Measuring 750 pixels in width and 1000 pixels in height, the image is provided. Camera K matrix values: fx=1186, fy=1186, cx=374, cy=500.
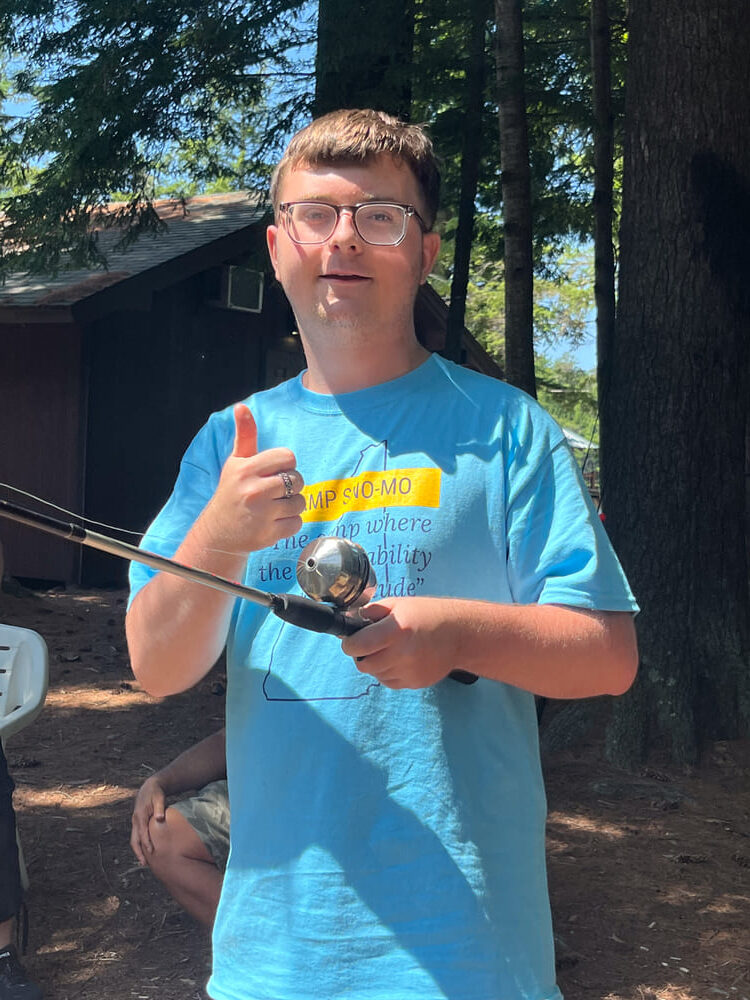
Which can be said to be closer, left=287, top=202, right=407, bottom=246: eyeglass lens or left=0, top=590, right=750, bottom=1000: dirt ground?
left=287, top=202, right=407, bottom=246: eyeglass lens

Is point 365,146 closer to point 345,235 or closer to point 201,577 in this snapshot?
point 345,235

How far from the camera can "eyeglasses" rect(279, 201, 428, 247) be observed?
1.69 m

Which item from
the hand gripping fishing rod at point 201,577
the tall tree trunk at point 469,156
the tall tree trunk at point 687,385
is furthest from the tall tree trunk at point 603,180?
the hand gripping fishing rod at point 201,577

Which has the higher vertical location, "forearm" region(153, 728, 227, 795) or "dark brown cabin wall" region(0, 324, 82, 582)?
"dark brown cabin wall" region(0, 324, 82, 582)

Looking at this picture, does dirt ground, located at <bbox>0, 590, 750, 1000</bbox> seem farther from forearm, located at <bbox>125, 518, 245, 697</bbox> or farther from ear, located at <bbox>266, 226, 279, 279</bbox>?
ear, located at <bbox>266, 226, 279, 279</bbox>

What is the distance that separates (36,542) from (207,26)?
23.4 ft

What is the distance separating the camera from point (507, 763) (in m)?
1.62

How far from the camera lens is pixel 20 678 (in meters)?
4.25

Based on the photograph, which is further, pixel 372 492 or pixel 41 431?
pixel 41 431

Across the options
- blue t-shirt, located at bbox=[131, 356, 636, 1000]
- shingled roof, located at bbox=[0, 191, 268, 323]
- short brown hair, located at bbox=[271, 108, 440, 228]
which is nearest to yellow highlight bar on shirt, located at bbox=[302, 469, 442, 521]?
blue t-shirt, located at bbox=[131, 356, 636, 1000]

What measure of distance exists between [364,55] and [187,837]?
4.89 metres

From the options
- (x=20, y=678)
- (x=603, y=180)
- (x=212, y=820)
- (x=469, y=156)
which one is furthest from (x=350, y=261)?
(x=603, y=180)

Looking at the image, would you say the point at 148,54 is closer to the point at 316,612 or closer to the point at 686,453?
the point at 686,453

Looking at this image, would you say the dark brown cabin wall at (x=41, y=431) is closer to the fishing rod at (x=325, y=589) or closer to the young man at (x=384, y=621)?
the young man at (x=384, y=621)
